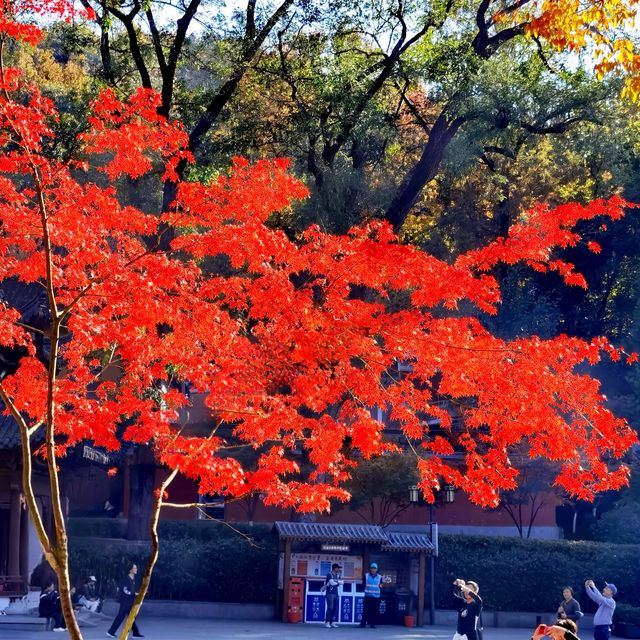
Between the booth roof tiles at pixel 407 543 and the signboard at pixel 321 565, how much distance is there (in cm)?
99

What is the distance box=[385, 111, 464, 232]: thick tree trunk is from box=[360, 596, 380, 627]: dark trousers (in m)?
10.7

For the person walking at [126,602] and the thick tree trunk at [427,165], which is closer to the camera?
the person walking at [126,602]

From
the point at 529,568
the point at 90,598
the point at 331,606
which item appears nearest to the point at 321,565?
the point at 331,606

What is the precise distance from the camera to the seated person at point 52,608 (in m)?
23.7

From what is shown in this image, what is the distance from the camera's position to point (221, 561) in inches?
1200

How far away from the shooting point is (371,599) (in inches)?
1120

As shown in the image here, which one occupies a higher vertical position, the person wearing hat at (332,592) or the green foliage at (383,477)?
the green foliage at (383,477)

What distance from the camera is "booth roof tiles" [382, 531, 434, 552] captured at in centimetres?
2831

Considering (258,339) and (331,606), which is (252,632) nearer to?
(331,606)

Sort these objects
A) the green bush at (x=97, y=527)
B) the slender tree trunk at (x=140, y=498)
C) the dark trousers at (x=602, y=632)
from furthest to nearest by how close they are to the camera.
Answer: the green bush at (x=97, y=527), the slender tree trunk at (x=140, y=498), the dark trousers at (x=602, y=632)

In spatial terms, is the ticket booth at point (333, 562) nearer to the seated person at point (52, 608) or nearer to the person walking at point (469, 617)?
the seated person at point (52, 608)

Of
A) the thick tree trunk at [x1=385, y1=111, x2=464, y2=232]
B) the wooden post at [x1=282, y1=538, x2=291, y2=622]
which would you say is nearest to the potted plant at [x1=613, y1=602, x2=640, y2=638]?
the wooden post at [x1=282, y1=538, x2=291, y2=622]

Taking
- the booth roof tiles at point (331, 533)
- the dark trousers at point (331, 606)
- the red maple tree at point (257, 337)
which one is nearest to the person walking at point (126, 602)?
the booth roof tiles at point (331, 533)

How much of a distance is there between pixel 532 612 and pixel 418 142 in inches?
626
